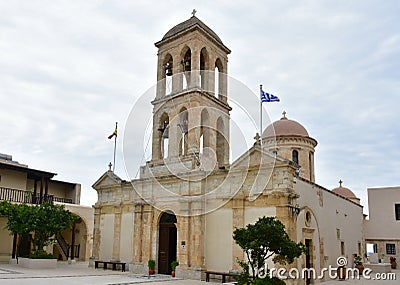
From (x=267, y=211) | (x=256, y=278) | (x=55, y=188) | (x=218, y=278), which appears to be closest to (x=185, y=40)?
(x=267, y=211)

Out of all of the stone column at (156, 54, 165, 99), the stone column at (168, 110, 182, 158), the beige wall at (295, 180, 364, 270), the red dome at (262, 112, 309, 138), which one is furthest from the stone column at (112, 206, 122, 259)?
the red dome at (262, 112, 309, 138)

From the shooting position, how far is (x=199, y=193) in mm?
17875

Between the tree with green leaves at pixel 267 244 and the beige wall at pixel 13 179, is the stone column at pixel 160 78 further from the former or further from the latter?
the beige wall at pixel 13 179

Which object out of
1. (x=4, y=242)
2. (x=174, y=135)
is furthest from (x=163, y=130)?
(x=4, y=242)

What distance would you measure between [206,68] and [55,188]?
710 inches

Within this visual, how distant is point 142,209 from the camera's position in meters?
20.2

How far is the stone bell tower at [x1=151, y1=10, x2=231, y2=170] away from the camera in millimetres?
19875

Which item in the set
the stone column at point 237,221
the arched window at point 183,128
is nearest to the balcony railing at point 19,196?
the arched window at point 183,128

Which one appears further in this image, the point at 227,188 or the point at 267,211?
the point at 227,188

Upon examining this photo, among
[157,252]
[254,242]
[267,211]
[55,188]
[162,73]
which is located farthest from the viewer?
[55,188]

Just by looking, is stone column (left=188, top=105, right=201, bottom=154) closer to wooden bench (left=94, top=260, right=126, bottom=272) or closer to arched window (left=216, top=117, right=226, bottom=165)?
arched window (left=216, top=117, right=226, bottom=165)

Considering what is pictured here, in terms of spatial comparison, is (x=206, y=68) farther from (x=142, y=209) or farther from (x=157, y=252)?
(x=157, y=252)

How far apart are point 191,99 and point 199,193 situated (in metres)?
4.97

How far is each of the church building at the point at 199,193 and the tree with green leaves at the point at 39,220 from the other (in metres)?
2.28
